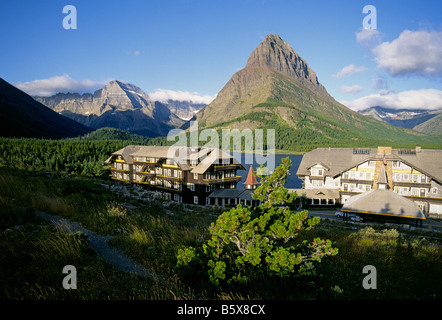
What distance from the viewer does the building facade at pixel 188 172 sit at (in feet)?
175

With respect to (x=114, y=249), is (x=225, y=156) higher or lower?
higher

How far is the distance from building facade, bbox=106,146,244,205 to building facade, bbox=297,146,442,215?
18.2 metres

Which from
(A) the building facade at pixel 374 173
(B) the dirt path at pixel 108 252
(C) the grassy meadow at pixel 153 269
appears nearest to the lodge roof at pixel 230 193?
(A) the building facade at pixel 374 173

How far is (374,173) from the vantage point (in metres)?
49.9

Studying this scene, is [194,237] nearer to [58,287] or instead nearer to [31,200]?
[58,287]

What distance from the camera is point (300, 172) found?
57688 mm

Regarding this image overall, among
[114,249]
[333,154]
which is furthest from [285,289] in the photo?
[333,154]

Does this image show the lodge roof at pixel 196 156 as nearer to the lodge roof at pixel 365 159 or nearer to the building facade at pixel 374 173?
the lodge roof at pixel 365 159

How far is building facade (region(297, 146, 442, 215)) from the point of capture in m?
47.0

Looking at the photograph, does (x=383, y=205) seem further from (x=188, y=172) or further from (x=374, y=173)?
(x=188, y=172)

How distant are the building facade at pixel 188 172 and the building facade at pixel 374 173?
18152 millimetres

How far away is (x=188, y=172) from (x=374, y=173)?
1550 inches

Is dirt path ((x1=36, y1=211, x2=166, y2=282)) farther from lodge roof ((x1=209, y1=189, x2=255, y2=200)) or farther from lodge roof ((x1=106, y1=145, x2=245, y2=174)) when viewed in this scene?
lodge roof ((x1=209, y1=189, x2=255, y2=200))
